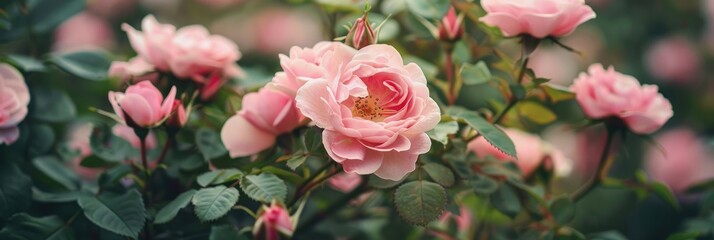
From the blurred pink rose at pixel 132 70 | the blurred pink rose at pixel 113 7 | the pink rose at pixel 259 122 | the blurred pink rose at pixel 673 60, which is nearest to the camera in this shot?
the pink rose at pixel 259 122

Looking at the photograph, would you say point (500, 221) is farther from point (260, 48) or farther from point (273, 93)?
point (260, 48)

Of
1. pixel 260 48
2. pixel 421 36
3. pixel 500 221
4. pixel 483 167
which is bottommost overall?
pixel 260 48

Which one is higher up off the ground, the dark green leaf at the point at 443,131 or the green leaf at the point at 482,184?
the dark green leaf at the point at 443,131

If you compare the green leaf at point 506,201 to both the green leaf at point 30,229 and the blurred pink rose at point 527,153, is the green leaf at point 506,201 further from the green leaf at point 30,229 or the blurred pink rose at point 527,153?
the green leaf at point 30,229

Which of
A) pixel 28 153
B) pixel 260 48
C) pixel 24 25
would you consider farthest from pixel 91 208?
pixel 260 48

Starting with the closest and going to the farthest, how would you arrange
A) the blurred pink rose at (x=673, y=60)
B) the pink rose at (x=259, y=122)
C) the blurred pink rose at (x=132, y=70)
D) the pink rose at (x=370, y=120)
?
the pink rose at (x=370, y=120), the pink rose at (x=259, y=122), the blurred pink rose at (x=132, y=70), the blurred pink rose at (x=673, y=60)

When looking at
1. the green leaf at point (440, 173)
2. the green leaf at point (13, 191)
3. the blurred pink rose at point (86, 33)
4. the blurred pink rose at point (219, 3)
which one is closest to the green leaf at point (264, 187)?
the green leaf at point (440, 173)

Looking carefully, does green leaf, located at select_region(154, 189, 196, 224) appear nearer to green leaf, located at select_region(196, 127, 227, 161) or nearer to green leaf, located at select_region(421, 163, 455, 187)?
green leaf, located at select_region(196, 127, 227, 161)
